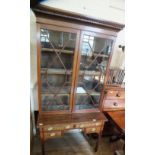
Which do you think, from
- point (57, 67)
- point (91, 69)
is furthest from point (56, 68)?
point (91, 69)

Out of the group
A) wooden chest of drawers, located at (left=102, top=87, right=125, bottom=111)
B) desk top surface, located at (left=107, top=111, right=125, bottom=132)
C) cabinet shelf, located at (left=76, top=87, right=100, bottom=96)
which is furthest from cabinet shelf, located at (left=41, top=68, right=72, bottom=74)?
desk top surface, located at (left=107, top=111, right=125, bottom=132)

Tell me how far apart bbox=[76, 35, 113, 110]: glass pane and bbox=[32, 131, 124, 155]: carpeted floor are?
0.67m

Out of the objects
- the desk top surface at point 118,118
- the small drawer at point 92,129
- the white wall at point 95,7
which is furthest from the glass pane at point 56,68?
the desk top surface at point 118,118

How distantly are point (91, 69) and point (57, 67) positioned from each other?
45 centimetres

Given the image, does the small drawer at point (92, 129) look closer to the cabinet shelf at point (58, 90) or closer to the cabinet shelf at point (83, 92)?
the cabinet shelf at point (83, 92)

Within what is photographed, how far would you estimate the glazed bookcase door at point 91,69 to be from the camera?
4.81 feet

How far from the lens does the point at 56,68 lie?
1481 mm

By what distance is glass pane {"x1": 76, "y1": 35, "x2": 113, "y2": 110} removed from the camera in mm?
1494

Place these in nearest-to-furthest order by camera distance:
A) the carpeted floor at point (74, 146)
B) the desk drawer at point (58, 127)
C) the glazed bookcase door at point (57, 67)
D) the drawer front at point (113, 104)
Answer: the glazed bookcase door at point (57, 67) → the desk drawer at point (58, 127) → the carpeted floor at point (74, 146) → the drawer front at point (113, 104)

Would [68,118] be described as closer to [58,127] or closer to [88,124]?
[58,127]

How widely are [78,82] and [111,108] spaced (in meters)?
0.78

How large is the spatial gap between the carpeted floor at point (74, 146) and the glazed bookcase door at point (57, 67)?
2.20ft
